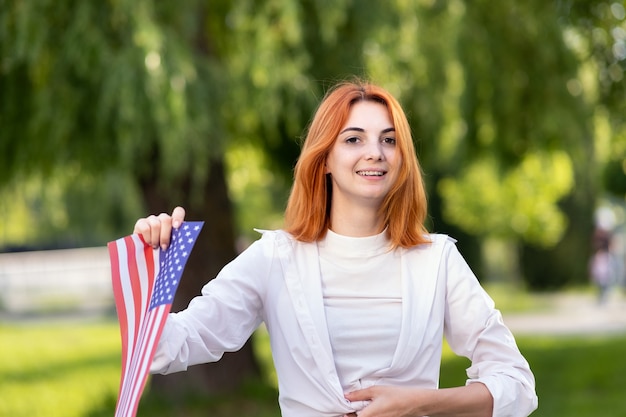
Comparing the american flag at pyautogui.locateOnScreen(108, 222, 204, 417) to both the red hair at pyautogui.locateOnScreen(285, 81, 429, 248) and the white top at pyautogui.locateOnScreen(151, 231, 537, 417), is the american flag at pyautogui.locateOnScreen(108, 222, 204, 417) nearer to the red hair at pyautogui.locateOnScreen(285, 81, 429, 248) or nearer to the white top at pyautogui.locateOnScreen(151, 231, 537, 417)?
the white top at pyautogui.locateOnScreen(151, 231, 537, 417)

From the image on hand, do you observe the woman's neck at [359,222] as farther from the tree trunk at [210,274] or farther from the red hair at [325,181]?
the tree trunk at [210,274]

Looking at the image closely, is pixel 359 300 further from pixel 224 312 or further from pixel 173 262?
pixel 173 262

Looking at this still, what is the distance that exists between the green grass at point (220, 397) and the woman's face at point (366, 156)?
5.37 m

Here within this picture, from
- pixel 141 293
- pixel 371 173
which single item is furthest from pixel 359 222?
pixel 141 293

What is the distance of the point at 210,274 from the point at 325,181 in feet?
18.3

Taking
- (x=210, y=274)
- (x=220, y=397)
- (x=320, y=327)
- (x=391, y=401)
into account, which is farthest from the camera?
(x=220, y=397)

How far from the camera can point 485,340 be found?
2.39m

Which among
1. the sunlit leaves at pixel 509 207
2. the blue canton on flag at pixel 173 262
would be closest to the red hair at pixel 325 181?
the blue canton on flag at pixel 173 262

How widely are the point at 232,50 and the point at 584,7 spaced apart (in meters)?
2.56

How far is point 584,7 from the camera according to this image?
6.62 metres

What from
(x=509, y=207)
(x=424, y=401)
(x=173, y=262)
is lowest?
(x=509, y=207)

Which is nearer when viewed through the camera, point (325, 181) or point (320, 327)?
point (320, 327)

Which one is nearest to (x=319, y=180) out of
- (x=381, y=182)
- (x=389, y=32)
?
(x=381, y=182)

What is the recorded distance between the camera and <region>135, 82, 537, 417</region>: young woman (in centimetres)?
232
